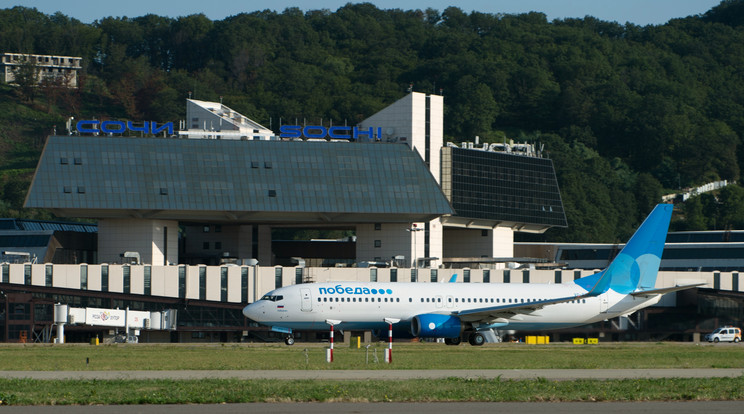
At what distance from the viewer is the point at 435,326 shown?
275 feet

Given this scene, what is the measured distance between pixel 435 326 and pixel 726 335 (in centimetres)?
4759

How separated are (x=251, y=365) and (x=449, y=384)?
16.2 m

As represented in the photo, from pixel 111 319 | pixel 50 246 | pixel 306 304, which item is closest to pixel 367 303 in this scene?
pixel 306 304

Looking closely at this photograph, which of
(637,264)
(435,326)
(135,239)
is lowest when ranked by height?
(435,326)

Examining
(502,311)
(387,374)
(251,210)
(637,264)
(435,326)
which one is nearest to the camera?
(387,374)

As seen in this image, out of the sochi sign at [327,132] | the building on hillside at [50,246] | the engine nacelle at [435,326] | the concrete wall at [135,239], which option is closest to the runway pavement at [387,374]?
the engine nacelle at [435,326]

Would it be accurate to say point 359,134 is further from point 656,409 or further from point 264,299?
point 656,409

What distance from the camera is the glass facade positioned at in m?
167

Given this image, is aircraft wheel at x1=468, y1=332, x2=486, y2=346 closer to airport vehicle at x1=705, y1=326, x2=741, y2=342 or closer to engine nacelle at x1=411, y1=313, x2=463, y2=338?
engine nacelle at x1=411, y1=313, x2=463, y2=338

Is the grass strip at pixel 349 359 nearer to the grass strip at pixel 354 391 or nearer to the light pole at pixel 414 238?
the grass strip at pixel 354 391

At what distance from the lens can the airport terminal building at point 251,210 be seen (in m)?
128

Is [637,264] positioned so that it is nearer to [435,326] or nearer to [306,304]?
[435,326]

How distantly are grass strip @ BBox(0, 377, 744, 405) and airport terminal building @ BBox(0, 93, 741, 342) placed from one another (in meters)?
75.9

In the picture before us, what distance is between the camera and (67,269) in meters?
128
